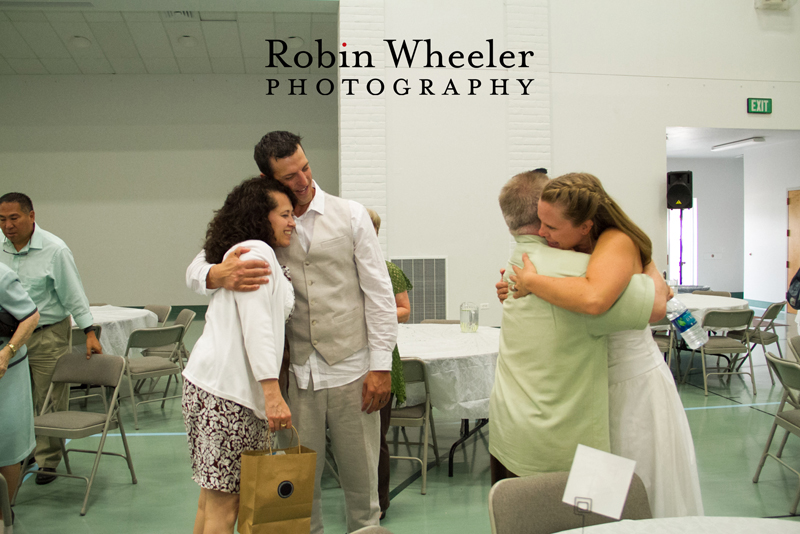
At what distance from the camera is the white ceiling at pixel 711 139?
7797mm

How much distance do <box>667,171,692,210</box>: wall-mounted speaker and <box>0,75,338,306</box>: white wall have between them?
517 cm

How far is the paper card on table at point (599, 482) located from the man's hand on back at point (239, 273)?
3.05ft

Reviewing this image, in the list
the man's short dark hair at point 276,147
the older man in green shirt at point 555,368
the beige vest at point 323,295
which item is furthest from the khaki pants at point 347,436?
the man's short dark hair at point 276,147

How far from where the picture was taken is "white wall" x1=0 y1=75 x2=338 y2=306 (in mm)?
9102

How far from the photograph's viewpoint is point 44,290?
3.18 metres

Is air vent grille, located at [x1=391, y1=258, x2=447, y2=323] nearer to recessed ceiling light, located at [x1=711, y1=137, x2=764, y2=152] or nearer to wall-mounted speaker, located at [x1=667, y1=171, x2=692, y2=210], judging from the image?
wall-mounted speaker, located at [x1=667, y1=171, x2=692, y2=210]

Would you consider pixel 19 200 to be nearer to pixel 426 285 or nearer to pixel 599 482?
pixel 599 482

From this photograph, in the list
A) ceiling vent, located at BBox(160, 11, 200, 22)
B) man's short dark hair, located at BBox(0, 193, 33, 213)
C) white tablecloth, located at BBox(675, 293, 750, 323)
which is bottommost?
white tablecloth, located at BBox(675, 293, 750, 323)

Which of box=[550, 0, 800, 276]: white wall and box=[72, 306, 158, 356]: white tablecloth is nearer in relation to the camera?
box=[72, 306, 158, 356]: white tablecloth

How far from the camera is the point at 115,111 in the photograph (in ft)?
30.1

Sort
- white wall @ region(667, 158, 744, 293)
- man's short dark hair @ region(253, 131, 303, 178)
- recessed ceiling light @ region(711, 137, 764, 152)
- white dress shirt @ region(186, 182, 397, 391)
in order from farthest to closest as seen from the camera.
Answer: white wall @ region(667, 158, 744, 293) < recessed ceiling light @ region(711, 137, 764, 152) < white dress shirt @ region(186, 182, 397, 391) < man's short dark hair @ region(253, 131, 303, 178)

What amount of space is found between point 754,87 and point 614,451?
24.6 ft

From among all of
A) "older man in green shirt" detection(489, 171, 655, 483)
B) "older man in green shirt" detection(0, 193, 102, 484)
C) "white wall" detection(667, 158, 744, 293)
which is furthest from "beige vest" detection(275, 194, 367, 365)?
"white wall" detection(667, 158, 744, 293)

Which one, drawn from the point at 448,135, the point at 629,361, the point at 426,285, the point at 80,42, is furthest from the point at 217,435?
the point at 80,42
